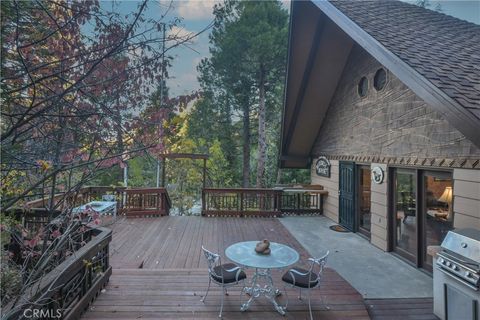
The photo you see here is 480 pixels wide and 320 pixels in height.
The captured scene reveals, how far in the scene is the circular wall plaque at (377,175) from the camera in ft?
20.0

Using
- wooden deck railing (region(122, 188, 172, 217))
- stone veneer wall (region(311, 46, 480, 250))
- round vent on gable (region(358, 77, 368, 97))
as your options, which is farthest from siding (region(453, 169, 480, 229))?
wooden deck railing (region(122, 188, 172, 217))

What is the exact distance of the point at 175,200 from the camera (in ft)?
46.9

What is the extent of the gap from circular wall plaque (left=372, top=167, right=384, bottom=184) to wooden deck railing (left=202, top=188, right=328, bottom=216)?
2.89m

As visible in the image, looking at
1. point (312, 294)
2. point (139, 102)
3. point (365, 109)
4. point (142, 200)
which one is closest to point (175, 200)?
point (142, 200)

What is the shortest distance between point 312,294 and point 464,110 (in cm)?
295

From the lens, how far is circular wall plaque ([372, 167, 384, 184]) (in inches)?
240

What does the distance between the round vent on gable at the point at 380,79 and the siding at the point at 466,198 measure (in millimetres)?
2776

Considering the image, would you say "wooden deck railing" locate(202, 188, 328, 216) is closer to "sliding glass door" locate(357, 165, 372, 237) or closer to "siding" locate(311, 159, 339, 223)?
"siding" locate(311, 159, 339, 223)

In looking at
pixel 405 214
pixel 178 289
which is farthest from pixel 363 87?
pixel 178 289

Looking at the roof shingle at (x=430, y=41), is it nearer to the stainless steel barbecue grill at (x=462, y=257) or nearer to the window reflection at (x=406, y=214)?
the stainless steel barbecue grill at (x=462, y=257)

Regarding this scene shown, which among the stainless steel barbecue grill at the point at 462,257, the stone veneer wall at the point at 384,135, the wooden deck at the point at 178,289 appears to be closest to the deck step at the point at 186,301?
the wooden deck at the point at 178,289

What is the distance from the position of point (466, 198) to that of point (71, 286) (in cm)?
515

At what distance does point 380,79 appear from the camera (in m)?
6.39

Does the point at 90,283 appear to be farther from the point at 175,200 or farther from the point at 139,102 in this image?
the point at 175,200
